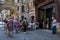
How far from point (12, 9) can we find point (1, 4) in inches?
142

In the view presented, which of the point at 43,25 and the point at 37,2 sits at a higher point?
the point at 37,2

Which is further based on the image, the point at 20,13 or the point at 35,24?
the point at 20,13

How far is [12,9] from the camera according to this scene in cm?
6750

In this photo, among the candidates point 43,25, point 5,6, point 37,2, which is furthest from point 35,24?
point 5,6

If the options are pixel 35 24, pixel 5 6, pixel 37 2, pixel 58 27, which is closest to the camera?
pixel 58 27

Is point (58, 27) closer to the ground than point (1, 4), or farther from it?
closer to the ground

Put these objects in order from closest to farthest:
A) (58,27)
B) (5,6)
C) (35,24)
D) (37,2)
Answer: (58,27), (35,24), (37,2), (5,6)

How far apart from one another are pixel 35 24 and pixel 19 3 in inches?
1373

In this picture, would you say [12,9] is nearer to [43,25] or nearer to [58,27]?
[43,25]

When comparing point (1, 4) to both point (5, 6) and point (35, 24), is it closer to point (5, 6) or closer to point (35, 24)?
point (5, 6)

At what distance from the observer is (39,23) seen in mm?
36250

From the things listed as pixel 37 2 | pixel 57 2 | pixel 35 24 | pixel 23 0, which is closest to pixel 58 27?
pixel 57 2

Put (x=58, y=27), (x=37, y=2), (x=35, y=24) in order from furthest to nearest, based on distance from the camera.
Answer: (x=37, y=2) → (x=35, y=24) → (x=58, y=27)

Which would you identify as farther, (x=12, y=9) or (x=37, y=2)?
(x=12, y=9)
